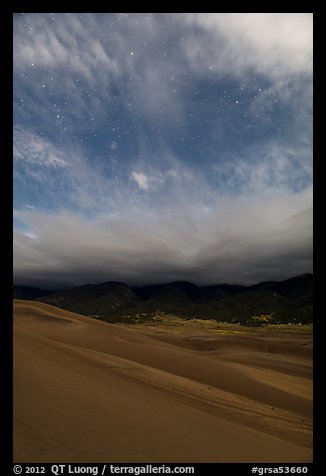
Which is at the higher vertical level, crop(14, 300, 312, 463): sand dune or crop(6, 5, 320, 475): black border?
Result: crop(6, 5, 320, 475): black border

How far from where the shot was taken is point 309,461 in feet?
15.4

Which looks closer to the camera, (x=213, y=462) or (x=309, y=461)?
(x=213, y=462)

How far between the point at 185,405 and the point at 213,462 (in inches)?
123
